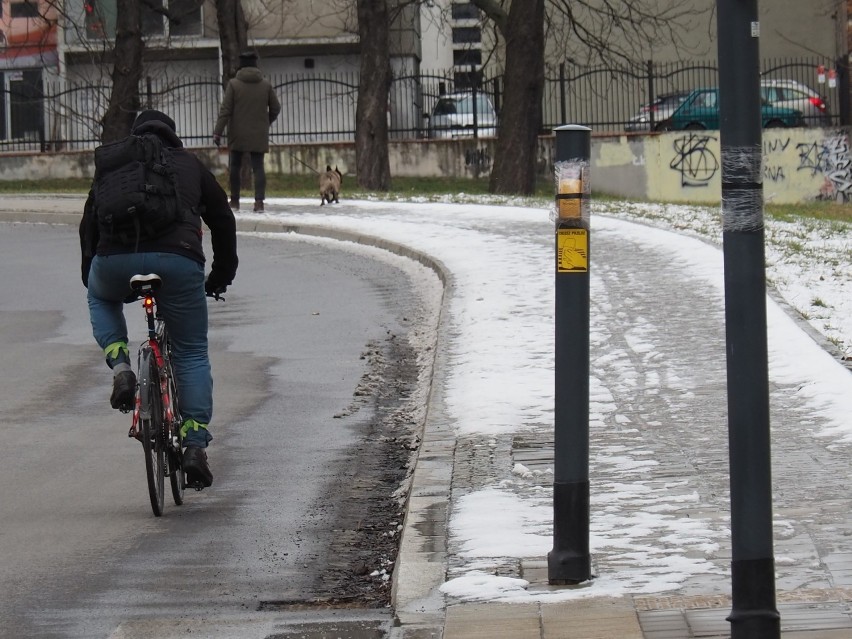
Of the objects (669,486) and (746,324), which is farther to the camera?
(669,486)

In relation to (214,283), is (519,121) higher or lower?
higher

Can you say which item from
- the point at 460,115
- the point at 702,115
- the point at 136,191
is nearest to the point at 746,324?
the point at 136,191

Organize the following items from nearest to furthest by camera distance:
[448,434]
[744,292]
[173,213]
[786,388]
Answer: [744,292] < [173,213] < [448,434] < [786,388]

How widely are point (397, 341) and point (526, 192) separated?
51.1ft

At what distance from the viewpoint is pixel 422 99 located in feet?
112

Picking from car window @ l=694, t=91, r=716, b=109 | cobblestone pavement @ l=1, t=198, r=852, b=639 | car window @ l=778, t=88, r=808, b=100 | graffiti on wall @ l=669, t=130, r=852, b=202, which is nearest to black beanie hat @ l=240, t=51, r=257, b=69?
cobblestone pavement @ l=1, t=198, r=852, b=639

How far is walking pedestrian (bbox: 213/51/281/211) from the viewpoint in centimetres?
1986

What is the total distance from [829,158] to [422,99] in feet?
28.7

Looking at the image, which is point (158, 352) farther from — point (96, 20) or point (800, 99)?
point (96, 20)

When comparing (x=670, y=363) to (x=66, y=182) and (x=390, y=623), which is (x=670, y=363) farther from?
(x=66, y=182)

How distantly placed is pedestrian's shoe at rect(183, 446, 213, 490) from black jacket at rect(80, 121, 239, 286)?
787mm

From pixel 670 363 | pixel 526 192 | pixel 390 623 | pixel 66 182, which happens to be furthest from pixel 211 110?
pixel 390 623

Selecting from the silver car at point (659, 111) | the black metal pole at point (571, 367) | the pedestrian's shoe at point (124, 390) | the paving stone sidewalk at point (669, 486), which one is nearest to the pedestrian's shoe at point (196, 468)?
the pedestrian's shoe at point (124, 390)

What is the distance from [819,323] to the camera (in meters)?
10.1
